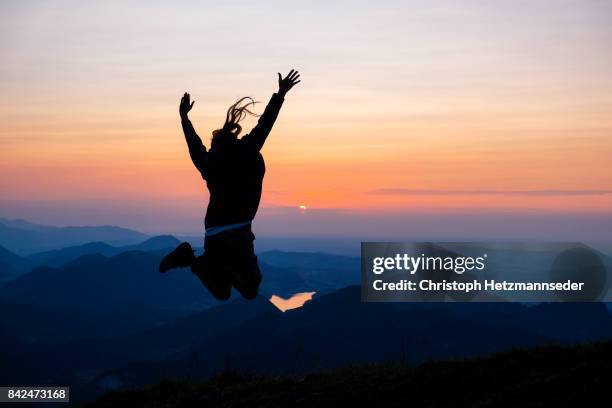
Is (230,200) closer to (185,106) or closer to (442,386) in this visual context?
(185,106)

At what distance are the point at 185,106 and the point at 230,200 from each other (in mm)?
1713

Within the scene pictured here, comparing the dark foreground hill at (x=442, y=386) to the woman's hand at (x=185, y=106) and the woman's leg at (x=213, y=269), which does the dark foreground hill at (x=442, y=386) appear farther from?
the woman's hand at (x=185, y=106)

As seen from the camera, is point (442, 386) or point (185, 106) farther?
point (185, 106)

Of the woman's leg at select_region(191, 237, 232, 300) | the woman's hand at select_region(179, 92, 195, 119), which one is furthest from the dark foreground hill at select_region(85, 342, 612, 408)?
the woman's hand at select_region(179, 92, 195, 119)

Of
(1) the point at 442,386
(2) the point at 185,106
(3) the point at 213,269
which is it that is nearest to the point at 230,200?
(3) the point at 213,269

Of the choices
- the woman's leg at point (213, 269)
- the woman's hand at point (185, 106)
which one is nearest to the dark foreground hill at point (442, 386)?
the woman's leg at point (213, 269)

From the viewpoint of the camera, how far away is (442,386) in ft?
31.5

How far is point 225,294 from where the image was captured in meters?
9.45

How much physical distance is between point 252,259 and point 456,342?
171886 millimetres

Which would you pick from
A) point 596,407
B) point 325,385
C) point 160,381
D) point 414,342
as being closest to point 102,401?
point 160,381

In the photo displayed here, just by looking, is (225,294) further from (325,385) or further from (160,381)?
(160,381)

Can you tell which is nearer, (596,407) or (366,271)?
(596,407)

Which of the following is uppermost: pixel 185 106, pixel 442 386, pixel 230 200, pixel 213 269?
pixel 185 106

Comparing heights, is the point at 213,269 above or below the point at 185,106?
below
